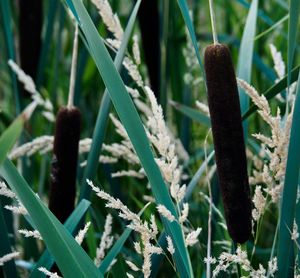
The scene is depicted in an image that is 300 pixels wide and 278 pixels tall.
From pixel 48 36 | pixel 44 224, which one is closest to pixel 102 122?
pixel 44 224

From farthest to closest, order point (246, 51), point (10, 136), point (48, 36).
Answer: point (48, 36) → point (246, 51) → point (10, 136)

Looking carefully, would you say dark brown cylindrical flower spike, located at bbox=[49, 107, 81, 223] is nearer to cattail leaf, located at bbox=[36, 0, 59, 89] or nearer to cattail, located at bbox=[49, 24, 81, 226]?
cattail, located at bbox=[49, 24, 81, 226]

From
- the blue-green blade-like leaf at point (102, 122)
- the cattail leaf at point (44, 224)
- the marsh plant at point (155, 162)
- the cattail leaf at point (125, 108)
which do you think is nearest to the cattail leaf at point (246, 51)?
the marsh plant at point (155, 162)

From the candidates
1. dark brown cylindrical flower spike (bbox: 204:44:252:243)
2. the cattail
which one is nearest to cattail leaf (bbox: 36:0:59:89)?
the cattail

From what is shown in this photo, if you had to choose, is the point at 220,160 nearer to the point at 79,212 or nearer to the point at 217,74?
the point at 217,74

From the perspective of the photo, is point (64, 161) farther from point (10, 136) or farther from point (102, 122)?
point (10, 136)
